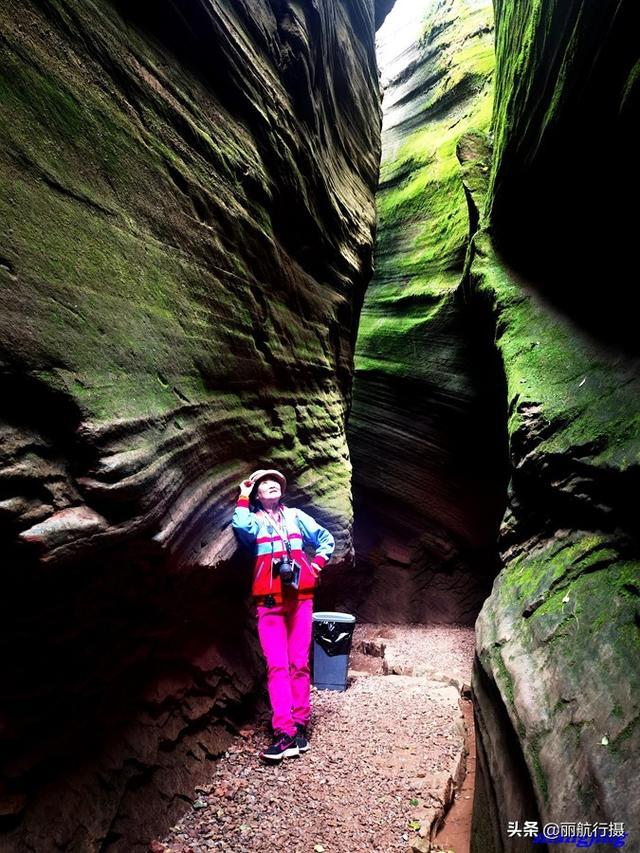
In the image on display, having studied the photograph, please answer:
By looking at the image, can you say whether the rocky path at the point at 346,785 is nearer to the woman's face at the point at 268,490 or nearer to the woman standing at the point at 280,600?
the woman standing at the point at 280,600

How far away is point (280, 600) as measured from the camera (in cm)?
422

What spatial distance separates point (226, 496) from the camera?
437 centimetres

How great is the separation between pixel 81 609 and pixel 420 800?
278 cm

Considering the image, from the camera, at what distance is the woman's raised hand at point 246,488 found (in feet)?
14.4

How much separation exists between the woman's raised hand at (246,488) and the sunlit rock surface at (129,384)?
118 millimetres

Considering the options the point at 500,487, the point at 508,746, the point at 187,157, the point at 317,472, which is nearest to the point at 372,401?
the point at 500,487

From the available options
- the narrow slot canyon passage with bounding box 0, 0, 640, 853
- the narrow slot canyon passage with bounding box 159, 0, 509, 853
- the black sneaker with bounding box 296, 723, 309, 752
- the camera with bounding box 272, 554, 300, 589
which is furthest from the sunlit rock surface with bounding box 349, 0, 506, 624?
the black sneaker with bounding box 296, 723, 309, 752

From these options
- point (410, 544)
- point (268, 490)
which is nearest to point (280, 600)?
point (268, 490)

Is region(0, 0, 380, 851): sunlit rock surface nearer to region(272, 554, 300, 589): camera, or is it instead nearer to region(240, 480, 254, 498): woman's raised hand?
region(240, 480, 254, 498): woman's raised hand

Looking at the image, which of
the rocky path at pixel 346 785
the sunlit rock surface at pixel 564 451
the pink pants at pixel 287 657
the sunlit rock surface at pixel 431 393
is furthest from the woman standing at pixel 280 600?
the sunlit rock surface at pixel 431 393

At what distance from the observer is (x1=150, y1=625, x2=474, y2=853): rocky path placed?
9.83 ft

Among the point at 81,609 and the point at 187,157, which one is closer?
the point at 81,609

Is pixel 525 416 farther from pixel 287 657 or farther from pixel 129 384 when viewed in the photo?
pixel 129 384

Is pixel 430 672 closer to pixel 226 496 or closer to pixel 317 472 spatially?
pixel 317 472
